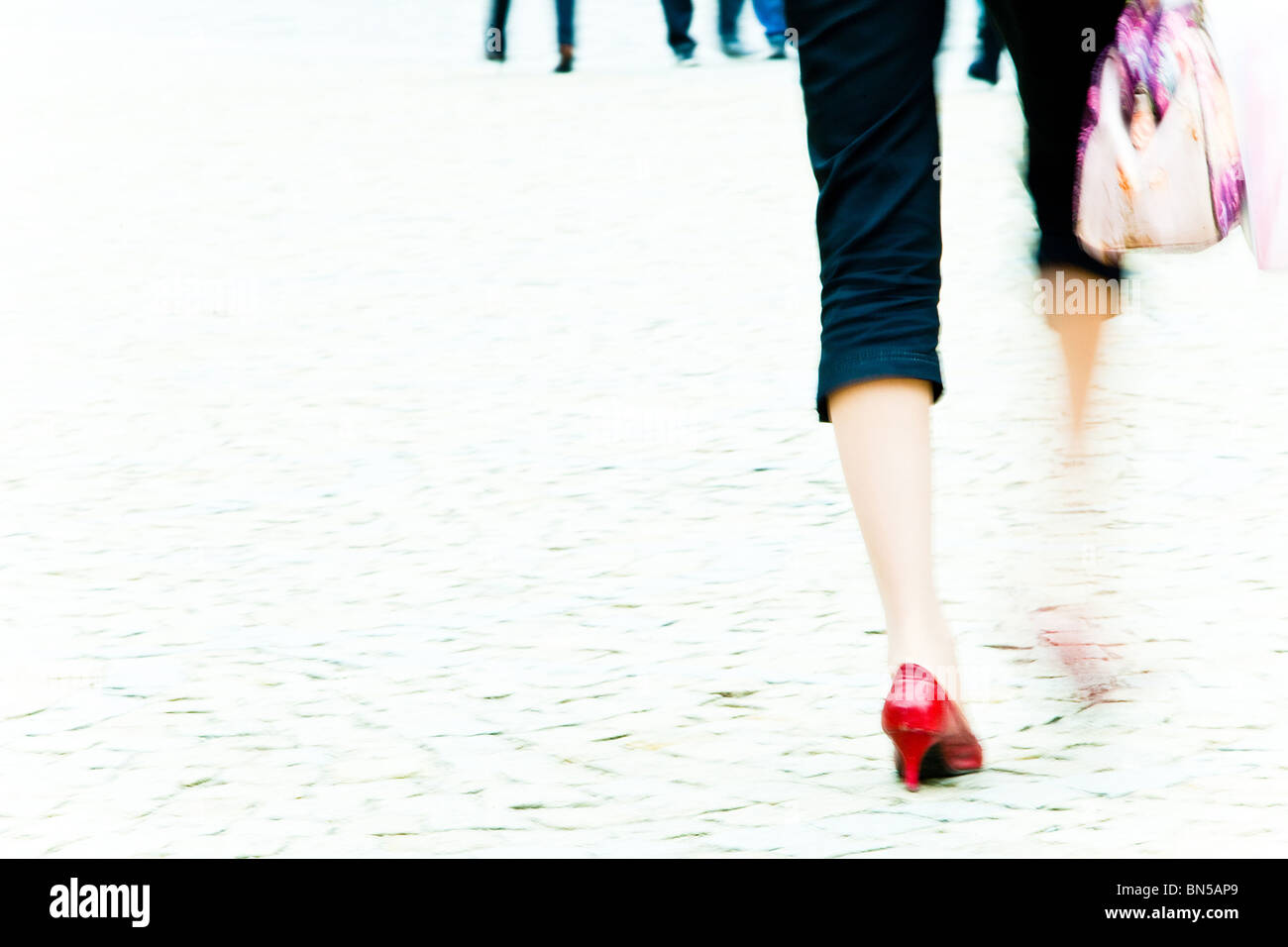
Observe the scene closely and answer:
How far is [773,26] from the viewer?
12.3 meters

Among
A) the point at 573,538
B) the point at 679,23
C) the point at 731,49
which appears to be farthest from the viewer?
the point at 731,49

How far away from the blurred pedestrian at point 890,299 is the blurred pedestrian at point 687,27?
9578 mm

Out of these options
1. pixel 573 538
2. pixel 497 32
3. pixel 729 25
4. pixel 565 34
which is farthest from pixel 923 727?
pixel 729 25

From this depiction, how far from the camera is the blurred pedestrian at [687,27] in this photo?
38.9 feet

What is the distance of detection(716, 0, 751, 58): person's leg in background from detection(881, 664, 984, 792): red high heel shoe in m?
10.3

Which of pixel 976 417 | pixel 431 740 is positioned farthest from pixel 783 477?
pixel 431 740

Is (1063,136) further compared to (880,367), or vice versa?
(1063,136)

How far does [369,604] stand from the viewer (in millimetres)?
3492

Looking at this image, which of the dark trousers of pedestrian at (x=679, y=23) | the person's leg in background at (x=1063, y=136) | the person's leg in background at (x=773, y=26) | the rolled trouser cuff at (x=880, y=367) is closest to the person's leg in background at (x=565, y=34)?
the dark trousers of pedestrian at (x=679, y=23)

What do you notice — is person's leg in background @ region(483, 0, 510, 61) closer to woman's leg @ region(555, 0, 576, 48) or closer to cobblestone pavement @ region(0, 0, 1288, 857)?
woman's leg @ region(555, 0, 576, 48)

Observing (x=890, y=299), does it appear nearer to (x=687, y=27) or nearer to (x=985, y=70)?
(x=985, y=70)

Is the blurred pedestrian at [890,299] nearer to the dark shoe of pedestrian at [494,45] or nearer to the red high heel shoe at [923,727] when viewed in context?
the red high heel shoe at [923,727]

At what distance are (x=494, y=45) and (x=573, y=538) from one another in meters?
8.99
